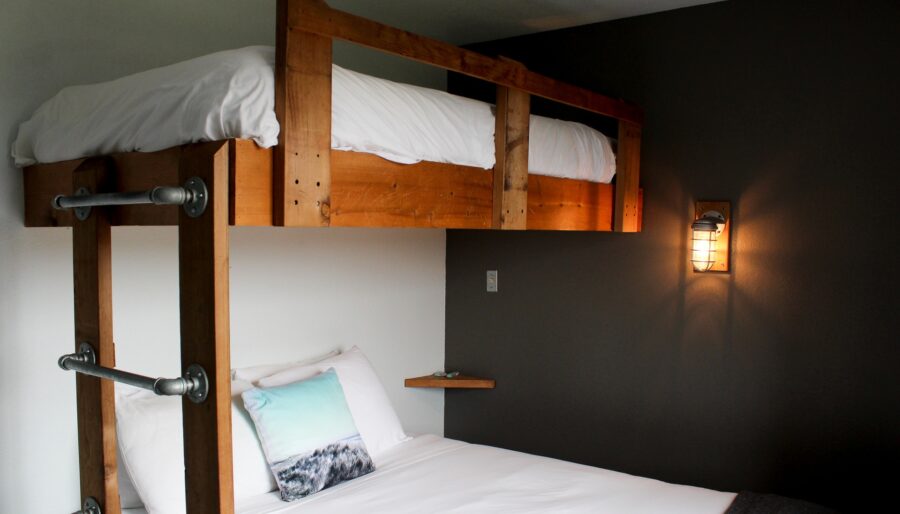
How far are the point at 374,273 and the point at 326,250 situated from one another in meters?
0.32

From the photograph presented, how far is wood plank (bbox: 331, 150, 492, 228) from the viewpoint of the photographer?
70.2 inches

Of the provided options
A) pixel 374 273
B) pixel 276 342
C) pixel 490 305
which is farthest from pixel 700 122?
pixel 276 342

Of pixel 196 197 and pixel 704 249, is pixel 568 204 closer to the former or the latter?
A: pixel 704 249

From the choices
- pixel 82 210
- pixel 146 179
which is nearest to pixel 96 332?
pixel 82 210

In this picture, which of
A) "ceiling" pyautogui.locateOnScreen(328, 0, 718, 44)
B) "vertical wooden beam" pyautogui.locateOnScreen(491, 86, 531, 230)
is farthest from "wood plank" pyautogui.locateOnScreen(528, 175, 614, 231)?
"ceiling" pyautogui.locateOnScreen(328, 0, 718, 44)

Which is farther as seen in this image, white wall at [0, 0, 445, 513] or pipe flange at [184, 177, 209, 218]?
white wall at [0, 0, 445, 513]

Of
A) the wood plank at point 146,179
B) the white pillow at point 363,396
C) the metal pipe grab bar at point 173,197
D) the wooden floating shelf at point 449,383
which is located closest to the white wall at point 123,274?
the white pillow at point 363,396

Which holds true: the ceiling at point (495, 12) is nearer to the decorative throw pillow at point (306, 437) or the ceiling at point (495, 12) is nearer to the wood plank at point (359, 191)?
the wood plank at point (359, 191)

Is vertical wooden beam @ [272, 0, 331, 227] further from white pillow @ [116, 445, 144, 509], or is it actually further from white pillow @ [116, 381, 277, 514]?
white pillow @ [116, 445, 144, 509]

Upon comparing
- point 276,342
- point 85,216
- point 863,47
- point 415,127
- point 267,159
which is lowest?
point 276,342

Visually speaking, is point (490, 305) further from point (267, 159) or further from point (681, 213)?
point (267, 159)

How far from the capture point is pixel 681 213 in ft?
10.3

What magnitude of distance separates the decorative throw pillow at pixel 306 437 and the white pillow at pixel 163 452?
2.4 inches

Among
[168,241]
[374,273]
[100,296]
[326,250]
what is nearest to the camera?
[100,296]
